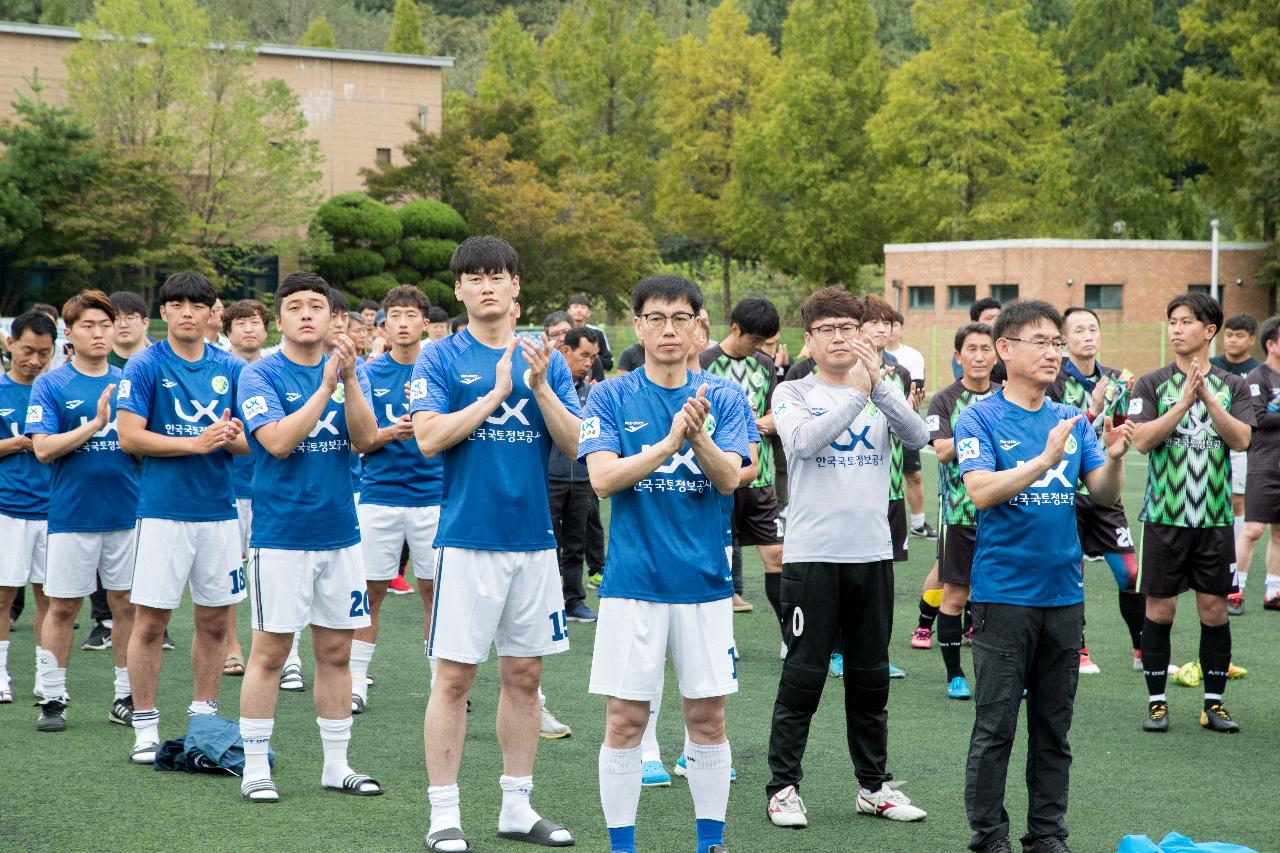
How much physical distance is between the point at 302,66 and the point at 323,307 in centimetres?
4294

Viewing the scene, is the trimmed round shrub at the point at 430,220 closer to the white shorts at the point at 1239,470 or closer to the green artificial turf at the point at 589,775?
the white shorts at the point at 1239,470

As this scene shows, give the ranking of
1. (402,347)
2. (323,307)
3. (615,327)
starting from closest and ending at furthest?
(323,307) < (402,347) < (615,327)

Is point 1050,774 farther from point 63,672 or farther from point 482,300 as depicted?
point 63,672

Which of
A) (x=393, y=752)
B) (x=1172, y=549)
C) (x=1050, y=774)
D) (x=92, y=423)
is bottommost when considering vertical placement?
(x=393, y=752)

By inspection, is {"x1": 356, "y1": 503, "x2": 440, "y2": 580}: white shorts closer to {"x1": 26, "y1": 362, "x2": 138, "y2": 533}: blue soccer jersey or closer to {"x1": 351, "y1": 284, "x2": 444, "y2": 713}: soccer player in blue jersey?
{"x1": 351, "y1": 284, "x2": 444, "y2": 713}: soccer player in blue jersey

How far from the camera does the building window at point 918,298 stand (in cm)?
4200

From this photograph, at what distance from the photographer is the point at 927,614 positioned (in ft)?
30.0

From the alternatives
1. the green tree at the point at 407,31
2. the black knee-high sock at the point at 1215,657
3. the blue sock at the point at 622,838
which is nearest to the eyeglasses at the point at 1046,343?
the blue sock at the point at 622,838

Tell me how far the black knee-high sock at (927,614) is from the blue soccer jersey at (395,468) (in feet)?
11.6

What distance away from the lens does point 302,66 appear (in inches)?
1815

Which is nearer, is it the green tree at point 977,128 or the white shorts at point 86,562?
the white shorts at point 86,562

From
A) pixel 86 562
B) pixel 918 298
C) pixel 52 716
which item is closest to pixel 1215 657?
pixel 86 562

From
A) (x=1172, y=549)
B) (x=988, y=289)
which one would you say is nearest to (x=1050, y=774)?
(x=1172, y=549)

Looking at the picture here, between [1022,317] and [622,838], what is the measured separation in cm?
248
